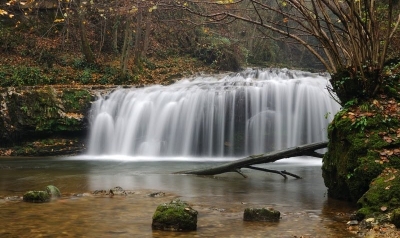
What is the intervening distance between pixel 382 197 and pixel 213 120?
11.2m

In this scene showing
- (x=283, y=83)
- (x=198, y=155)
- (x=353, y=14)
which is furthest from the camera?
(x=283, y=83)

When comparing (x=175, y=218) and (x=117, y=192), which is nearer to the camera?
(x=175, y=218)

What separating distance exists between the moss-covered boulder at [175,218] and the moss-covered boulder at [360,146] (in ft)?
8.19

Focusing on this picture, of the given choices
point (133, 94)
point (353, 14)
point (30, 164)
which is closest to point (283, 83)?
point (133, 94)

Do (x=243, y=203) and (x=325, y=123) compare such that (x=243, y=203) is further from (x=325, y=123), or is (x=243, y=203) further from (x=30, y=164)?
(x=325, y=123)

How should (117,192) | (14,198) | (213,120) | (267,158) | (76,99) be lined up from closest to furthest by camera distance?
(14,198)
(117,192)
(267,158)
(213,120)
(76,99)

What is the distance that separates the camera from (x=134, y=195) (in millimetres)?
7406

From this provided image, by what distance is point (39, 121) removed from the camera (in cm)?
1595

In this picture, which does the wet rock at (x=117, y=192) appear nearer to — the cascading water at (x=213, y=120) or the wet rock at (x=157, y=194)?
the wet rock at (x=157, y=194)

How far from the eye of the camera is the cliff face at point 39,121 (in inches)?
625

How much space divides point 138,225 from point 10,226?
1.41m

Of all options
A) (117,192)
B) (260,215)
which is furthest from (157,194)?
(260,215)

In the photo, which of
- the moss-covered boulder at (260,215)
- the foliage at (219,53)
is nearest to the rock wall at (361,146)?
the moss-covered boulder at (260,215)

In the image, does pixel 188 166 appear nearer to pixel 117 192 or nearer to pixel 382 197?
pixel 117 192
